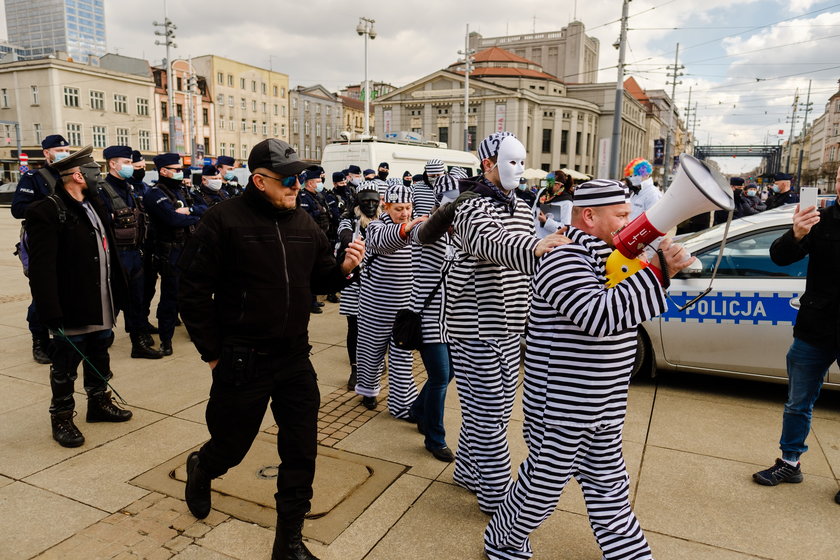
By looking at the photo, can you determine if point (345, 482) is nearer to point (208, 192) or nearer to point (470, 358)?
point (470, 358)

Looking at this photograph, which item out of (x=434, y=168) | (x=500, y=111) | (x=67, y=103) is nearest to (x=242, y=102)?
(x=67, y=103)

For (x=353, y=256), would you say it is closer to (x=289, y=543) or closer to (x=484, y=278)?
(x=484, y=278)

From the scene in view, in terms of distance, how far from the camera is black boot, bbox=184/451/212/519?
10.3 feet

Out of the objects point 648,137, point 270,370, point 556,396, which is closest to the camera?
point 556,396

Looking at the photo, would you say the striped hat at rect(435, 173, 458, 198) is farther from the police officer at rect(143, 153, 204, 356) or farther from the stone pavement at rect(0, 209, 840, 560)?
the police officer at rect(143, 153, 204, 356)

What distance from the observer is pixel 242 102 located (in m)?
67.9

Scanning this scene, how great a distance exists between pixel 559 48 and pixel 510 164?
99.9m

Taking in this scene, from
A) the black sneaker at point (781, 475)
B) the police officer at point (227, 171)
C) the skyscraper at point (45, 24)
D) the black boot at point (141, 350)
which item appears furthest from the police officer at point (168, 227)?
the skyscraper at point (45, 24)

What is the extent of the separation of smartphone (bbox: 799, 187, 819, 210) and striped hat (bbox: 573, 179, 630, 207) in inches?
60.4

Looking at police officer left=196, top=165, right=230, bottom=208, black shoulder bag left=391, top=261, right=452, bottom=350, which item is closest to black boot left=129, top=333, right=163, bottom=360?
police officer left=196, top=165, right=230, bottom=208

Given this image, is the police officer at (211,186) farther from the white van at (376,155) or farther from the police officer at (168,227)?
the white van at (376,155)

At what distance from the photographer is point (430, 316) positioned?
3.92 metres

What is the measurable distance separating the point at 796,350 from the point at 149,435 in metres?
4.35

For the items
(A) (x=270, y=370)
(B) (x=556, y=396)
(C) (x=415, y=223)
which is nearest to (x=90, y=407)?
(A) (x=270, y=370)
